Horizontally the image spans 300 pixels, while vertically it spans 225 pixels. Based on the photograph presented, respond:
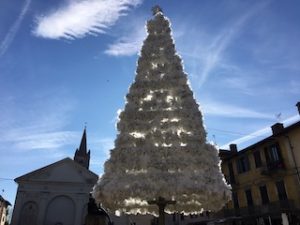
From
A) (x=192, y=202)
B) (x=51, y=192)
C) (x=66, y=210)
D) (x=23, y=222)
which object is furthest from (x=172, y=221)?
(x=192, y=202)

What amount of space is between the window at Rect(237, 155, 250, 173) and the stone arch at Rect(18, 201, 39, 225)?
28.5 metres

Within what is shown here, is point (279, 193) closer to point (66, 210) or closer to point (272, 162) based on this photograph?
point (272, 162)

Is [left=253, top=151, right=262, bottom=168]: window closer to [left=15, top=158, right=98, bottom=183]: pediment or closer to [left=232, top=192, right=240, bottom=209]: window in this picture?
[left=232, top=192, right=240, bottom=209]: window

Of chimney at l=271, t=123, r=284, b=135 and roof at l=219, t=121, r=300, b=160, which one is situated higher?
chimney at l=271, t=123, r=284, b=135

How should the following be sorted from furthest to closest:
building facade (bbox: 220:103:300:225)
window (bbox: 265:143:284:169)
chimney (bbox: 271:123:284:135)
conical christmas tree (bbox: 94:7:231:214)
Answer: chimney (bbox: 271:123:284:135) → window (bbox: 265:143:284:169) → building facade (bbox: 220:103:300:225) → conical christmas tree (bbox: 94:7:231:214)

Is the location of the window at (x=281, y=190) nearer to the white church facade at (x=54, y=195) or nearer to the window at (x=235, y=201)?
the window at (x=235, y=201)

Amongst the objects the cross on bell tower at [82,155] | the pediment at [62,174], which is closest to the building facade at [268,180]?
the pediment at [62,174]

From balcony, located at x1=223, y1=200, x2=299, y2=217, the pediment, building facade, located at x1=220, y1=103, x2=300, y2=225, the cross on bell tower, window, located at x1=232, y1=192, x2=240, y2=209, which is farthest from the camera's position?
the cross on bell tower

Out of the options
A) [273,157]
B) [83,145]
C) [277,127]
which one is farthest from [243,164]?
[83,145]

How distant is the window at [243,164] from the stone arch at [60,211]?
2435 cm

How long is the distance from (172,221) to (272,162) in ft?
64.8

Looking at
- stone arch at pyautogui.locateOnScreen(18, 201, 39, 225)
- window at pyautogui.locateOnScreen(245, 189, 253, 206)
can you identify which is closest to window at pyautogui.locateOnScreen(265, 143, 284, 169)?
window at pyautogui.locateOnScreen(245, 189, 253, 206)

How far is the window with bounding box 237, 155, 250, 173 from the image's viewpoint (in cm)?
2898

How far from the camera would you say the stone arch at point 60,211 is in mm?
40281
